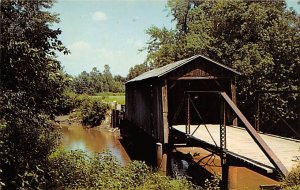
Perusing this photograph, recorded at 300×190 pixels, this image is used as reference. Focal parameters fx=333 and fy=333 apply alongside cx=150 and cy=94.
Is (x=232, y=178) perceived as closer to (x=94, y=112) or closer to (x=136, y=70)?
(x=94, y=112)

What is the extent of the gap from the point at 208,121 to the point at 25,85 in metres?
12.6

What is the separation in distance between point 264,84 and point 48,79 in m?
16.6

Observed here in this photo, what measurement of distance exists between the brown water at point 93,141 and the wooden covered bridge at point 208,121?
2.39 meters

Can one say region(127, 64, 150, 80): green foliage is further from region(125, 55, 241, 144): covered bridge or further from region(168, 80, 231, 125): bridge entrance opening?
region(168, 80, 231, 125): bridge entrance opening

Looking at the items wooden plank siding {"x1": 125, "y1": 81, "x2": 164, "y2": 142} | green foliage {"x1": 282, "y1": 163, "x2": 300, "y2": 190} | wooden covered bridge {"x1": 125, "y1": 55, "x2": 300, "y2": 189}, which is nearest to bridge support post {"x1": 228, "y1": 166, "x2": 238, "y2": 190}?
wooden covered bridge {"x1": 125, "y1": 55, "x2": 300, "y2": 189}

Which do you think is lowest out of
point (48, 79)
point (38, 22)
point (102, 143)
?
point (102, 143)

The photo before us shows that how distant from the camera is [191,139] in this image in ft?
39.2

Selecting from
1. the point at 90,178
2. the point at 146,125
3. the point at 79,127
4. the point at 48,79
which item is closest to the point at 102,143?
the point at 146,125

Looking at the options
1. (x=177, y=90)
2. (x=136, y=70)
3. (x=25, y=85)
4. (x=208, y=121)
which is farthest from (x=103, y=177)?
(x=136, y=70)

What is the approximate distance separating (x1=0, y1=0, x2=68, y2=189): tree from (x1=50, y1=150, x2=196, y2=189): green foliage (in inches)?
28.0

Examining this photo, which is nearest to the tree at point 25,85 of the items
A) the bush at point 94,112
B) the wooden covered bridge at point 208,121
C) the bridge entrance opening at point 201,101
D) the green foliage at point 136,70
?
the wooden covered bridge at point 208,121

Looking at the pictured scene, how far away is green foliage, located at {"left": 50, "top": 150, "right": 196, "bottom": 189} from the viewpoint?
839 cm

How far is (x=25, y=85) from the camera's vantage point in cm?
742

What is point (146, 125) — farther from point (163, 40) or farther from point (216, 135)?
point (163, 40)
